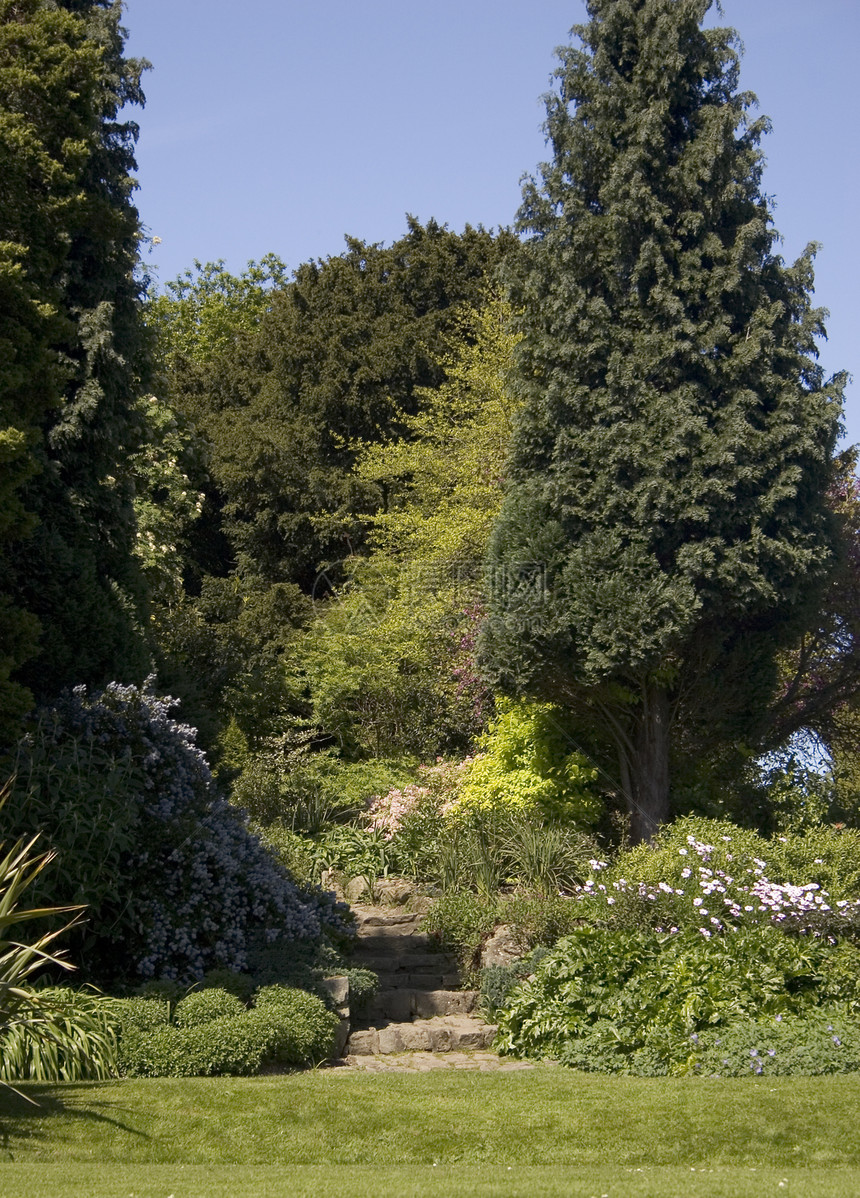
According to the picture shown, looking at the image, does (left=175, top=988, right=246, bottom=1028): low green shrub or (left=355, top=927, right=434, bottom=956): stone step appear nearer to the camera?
(left=175, top=988, right=246, bottom=1028): low green shrub

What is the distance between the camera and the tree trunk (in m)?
12.9

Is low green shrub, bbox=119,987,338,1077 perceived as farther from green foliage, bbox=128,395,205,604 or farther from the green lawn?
green foliage, bbox=128,395,205,604

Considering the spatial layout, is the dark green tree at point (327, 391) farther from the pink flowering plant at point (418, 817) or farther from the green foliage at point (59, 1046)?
the green foliage at point (59, 1046)

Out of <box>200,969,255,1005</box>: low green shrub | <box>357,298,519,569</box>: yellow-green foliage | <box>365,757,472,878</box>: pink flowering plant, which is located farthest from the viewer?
<box>357,298,519,569</box>: yellow-green foliage

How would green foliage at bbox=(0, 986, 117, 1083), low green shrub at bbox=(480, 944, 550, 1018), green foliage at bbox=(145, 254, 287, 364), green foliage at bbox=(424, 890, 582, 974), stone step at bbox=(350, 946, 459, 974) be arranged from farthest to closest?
green foliage at bbox=(145, 254, 287, 364) → stone step at bbox=(350, 946, 459, 974) → green foliage at bbox=(424, 890, 582, 974) → low green shrub at bbox=(480, 944, 550, 1018) → green foliage at bbox=(0, 986, 117, 1083)

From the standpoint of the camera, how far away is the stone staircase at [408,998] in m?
9.17

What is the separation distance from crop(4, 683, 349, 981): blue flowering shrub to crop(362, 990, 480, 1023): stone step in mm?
885

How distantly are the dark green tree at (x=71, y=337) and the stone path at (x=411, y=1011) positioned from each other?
3601 millimetres

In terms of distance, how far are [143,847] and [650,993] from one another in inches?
156

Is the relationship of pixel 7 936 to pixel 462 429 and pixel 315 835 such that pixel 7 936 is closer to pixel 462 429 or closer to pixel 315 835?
pixel 315 835

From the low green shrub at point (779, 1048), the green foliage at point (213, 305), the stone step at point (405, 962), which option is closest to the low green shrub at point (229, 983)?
the stone step at point (405, 962)

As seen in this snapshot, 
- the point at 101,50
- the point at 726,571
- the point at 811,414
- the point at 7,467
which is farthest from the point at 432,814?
the point at 101,50

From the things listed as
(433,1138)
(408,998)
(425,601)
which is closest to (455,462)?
(425,601)

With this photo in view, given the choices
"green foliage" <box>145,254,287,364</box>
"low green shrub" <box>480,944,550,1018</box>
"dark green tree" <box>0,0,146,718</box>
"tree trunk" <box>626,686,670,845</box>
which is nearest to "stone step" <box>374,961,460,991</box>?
"low green shrub" <box>480,944,550,1018</box>
